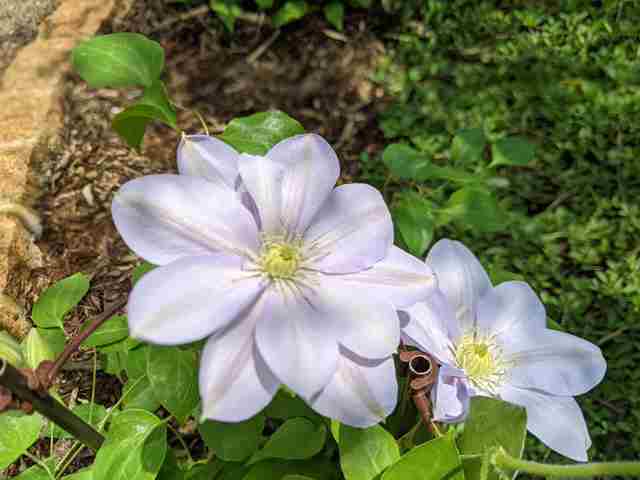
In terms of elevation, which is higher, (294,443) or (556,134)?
(294,443)

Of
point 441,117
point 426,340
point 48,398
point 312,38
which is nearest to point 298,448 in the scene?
point 426,340

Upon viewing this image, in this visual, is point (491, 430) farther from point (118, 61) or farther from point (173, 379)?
point (118, 61)

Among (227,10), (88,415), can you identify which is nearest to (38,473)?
(88,415)

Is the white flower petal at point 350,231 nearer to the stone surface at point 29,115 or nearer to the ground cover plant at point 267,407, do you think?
the ground cover plant at point 267,407

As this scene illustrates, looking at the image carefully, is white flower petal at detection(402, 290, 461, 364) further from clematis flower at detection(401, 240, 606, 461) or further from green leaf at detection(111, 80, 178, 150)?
green leaf at detection(111, 80, 178, 150)

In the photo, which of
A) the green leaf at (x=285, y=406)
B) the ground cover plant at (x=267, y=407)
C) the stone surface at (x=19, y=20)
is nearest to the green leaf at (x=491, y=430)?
the ground cover plant at (x=267, y=407)

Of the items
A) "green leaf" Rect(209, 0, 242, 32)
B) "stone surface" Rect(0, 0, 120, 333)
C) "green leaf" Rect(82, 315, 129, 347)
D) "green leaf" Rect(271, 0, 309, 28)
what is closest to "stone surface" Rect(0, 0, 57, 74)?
"stone surface" Rect(0, 0, 120, 333)
